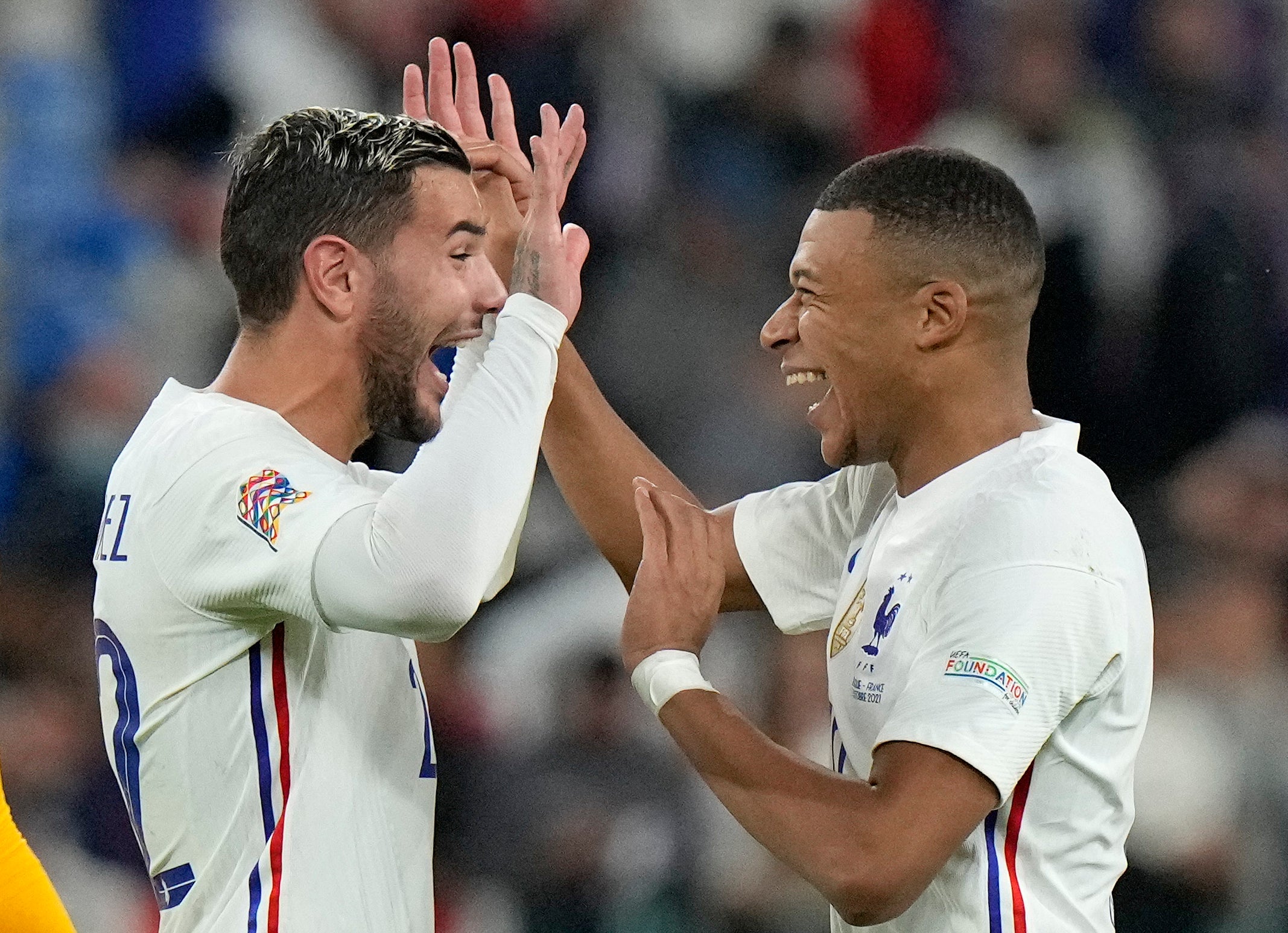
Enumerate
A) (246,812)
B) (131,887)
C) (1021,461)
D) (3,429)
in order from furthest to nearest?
(3,429) → (131,887) → (1021,461) → (246,812)

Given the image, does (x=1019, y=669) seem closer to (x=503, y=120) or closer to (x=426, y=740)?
(x=426, y=740)

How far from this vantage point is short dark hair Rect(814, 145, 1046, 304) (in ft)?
8.05

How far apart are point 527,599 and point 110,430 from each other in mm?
1328

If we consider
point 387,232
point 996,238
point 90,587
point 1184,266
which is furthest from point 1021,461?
point 90,587

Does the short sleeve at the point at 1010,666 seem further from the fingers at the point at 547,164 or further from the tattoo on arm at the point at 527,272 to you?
the fingers at the point at 547,164

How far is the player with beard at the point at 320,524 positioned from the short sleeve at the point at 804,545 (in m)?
0.67

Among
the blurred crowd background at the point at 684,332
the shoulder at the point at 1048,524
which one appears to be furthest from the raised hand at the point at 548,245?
the blurred crowd background at the point at 684,332

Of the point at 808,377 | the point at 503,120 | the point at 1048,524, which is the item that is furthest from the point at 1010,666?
the point at 503,120

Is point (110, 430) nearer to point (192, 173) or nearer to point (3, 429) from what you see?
point (3, 429)

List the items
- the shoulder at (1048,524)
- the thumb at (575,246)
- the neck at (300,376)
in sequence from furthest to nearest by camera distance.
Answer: the thumb at (575,246) < the neck at (300,376) < the shoulder at (1048,524)

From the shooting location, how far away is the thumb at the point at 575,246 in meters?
2.38

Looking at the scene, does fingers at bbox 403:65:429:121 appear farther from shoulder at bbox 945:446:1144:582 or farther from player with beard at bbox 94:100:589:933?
shoulder at bbox 945:446:1144:582

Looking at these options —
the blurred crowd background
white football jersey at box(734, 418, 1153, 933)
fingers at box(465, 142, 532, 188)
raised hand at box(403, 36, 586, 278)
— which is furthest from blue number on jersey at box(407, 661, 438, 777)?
the blurred crowd background

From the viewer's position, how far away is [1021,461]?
2.32m
